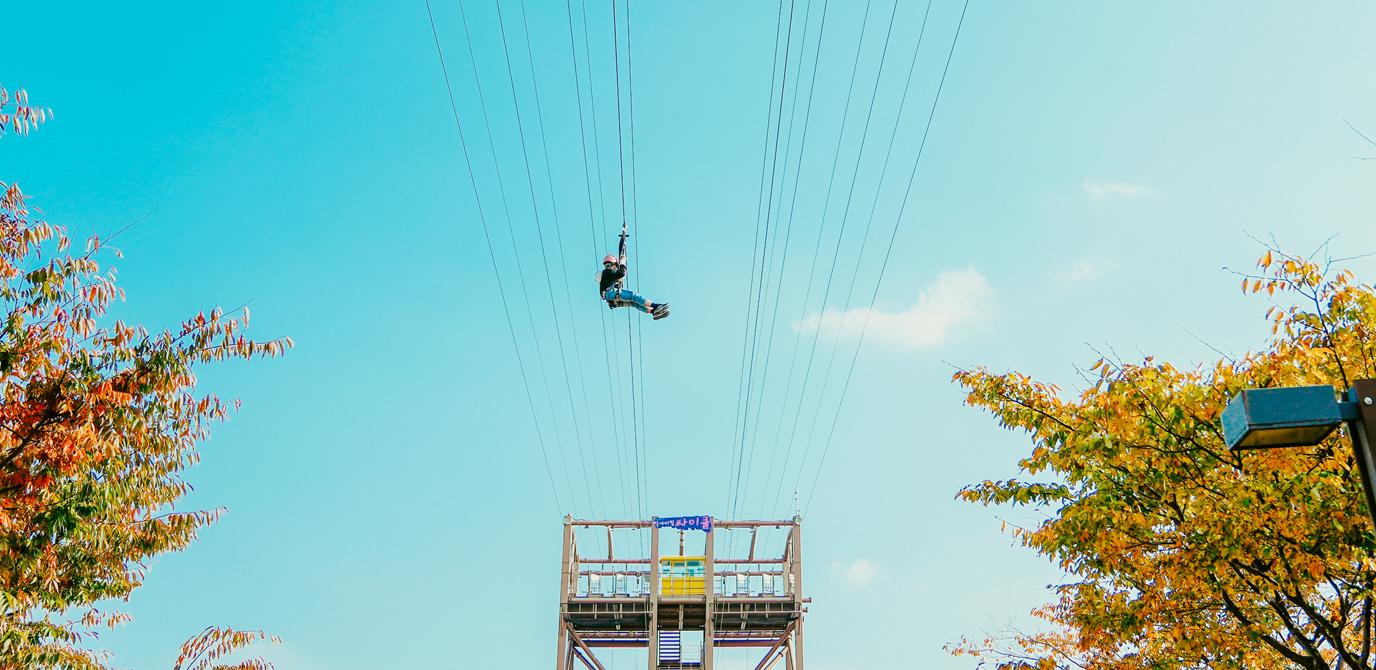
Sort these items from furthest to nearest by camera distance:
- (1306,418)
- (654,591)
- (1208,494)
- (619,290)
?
(654,591) → (619,290) → (1208,494) → (1306,418)

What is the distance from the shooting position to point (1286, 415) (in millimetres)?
4762

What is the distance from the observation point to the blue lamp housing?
15.4ft

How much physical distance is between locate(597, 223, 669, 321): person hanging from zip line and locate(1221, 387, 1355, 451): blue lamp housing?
41.7ft

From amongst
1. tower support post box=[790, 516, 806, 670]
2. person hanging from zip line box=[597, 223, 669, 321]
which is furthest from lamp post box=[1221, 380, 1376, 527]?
tower support post box=[790, 516, 806, 670]

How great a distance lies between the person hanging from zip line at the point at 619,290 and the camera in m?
16.8

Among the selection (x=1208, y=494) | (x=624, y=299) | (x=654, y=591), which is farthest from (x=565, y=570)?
(x=1208, y=494)

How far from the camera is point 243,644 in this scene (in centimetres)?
1284

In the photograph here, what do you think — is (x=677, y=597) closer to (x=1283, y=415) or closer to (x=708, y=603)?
(x=708, y=603)

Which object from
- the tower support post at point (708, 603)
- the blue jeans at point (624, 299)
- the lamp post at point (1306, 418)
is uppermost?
the blue jeans at point (624, 299)

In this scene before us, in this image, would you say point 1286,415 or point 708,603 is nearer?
point 1286,415

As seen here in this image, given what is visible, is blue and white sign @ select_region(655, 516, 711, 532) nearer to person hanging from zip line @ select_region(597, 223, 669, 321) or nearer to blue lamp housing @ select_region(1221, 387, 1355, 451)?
person hanging from zip line @ select_region(597, 223, 669, 321)

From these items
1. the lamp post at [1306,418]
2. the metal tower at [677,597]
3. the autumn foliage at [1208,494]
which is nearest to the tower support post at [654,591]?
the metal tower at [677,597]

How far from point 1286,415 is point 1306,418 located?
87mm

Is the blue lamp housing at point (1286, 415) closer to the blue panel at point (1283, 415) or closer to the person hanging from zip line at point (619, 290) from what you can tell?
the blue panel at point (1283, 415)
